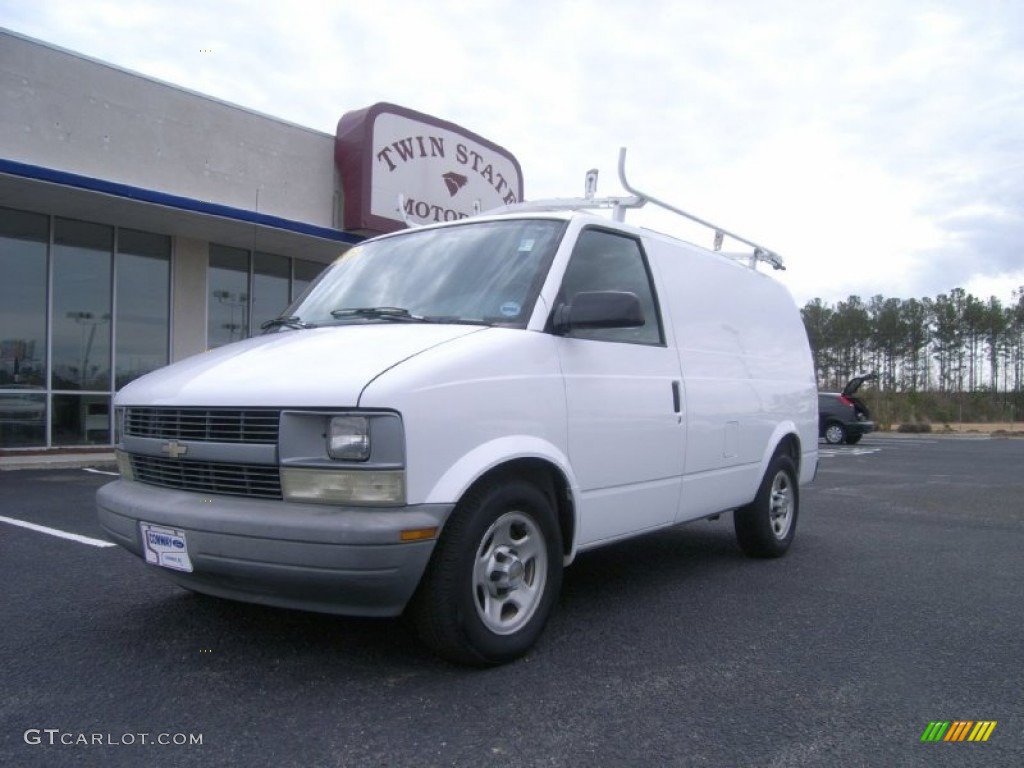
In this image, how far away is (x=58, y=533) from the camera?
6348 millimetres

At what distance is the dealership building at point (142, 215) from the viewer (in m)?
11.3

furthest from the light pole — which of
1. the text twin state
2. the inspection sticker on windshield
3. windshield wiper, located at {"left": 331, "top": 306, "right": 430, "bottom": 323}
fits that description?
the inspection sticker on windshield

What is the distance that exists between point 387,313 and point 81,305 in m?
10.2

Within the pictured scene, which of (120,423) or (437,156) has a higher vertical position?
(437,156)

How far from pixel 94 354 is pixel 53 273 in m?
1.29

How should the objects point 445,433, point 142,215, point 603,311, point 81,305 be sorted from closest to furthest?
point 445,433, point 603,311, point 142,215, point 81,305

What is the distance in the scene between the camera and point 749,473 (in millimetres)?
5535

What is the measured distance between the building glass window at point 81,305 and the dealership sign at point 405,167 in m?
4.09

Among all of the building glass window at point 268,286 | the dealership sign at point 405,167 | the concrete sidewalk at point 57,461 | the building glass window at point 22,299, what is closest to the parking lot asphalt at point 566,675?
the concrete sidewalk at point 57,461

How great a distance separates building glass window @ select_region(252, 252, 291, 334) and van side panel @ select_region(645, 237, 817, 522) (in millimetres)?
10313

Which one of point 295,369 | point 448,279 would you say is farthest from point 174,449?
point 448,279

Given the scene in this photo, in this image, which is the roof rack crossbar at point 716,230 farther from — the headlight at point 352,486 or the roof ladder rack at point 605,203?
the headlight at point 352,486

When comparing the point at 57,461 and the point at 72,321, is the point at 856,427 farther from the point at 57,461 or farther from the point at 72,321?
the point at 57,461

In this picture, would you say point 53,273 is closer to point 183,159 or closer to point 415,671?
point 183,159
